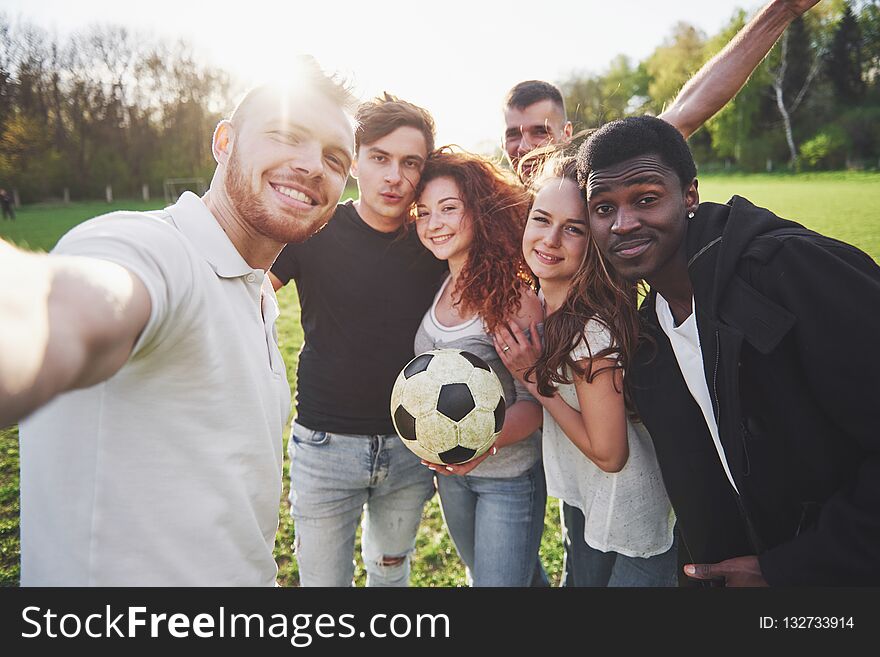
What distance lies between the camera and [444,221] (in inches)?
109

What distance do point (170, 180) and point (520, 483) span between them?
4614cm

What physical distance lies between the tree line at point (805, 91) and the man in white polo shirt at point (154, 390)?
40478mm

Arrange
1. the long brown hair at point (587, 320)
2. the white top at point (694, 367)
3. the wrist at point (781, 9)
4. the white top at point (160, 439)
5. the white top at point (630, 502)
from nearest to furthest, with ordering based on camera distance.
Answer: the white top at point (160, 439) < the white top at point (694, 367) < the long brown hair at point (587, 320) < the white top at point (630, 502) < the wrist at point (781, 9)

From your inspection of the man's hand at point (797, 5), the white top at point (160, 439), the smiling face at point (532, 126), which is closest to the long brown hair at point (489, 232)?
the white top at point (160, 439)

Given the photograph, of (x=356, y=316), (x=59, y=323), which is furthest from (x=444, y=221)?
(x=59, y=323)

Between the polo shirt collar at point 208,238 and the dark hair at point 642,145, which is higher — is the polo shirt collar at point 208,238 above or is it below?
below

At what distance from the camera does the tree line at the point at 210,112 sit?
31.3 meters

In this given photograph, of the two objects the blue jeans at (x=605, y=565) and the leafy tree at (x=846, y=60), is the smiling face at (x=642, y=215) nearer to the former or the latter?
the blue jeans at (x=605, y=565)

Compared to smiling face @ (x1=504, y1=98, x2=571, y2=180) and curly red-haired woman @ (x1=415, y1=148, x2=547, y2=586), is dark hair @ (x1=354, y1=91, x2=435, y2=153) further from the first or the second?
smiling face @ (x1=504, y1=98, x2=571, y2=180)

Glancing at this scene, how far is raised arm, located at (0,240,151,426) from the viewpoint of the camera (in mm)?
854

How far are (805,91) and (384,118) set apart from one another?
52544mm

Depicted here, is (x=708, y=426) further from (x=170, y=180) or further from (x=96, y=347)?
(x=170, y=180)

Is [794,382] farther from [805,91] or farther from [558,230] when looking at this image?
[805,91]

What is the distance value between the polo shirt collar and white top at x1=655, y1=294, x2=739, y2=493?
1.74 m
